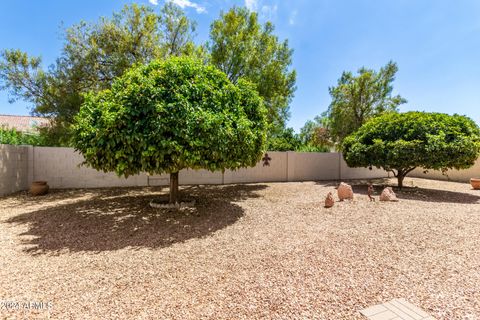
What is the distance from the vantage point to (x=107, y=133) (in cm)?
474

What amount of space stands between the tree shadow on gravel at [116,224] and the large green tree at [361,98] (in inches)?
472

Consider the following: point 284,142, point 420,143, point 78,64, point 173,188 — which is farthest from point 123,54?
point 420,143

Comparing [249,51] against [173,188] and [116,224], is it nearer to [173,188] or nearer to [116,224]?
[173,188]

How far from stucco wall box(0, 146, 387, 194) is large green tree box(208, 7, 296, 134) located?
125 inches

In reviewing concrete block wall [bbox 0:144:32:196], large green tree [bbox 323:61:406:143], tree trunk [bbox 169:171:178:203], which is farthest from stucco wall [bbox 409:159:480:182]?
concrete block wall [bbox 0:144:32:196]

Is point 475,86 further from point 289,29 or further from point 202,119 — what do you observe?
point 202,119

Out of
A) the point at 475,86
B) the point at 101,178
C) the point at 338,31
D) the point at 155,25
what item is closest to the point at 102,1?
the point at 155,25

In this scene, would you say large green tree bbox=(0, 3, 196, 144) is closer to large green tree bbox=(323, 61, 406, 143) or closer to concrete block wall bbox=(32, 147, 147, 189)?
concrete block wall bbox=(32, 147, 147, 189)

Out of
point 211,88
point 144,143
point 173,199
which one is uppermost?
point 211,88

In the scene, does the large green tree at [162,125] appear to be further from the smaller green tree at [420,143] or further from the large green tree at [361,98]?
the large green tree at [361,98]

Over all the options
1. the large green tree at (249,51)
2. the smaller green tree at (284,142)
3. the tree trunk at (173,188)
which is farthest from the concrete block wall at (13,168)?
the smaller green tree at (284,142)

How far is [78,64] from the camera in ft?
30.1

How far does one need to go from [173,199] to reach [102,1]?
7.65 m

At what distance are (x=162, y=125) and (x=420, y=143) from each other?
848 cm
